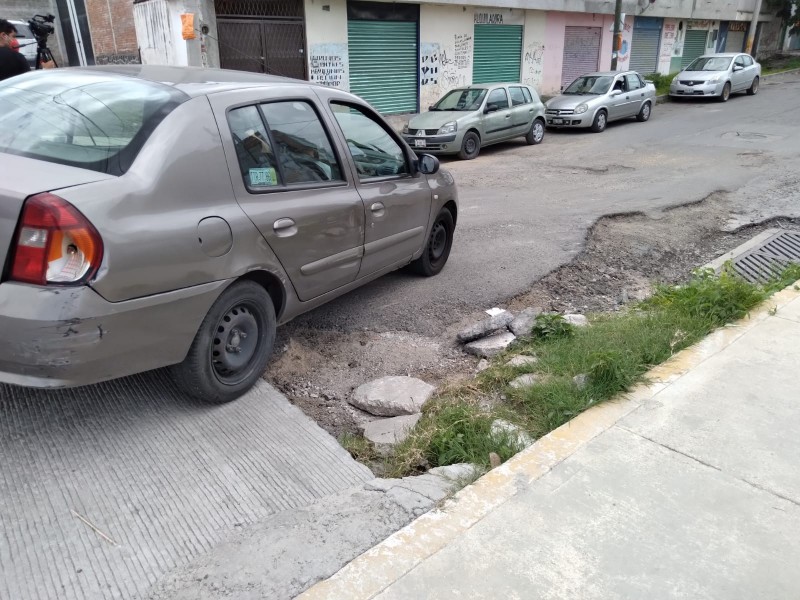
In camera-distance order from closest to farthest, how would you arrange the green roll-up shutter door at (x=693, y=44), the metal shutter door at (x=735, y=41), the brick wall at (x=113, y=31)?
1. the brick wall at (x=113, y=31)
2. the green roll-up shutter door at (x=693, y=44)
3. the metal shutter door at (x=735, y=41)

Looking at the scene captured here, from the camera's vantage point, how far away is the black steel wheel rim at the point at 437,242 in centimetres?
602

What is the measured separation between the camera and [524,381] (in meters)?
4.08

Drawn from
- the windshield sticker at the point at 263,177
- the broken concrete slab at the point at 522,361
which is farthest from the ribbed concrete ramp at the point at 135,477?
the broken concrete slab at the point at 522,361

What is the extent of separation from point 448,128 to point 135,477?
11.8 meters

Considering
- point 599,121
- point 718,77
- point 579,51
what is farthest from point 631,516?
point 579,51

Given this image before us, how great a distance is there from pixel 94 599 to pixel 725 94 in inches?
1003

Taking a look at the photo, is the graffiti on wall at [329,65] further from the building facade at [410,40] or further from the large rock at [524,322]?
the large rock at [524,322]

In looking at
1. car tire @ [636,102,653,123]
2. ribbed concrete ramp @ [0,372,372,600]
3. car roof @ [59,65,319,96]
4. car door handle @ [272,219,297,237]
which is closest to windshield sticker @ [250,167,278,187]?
car door handle @ [272,219,297,237]

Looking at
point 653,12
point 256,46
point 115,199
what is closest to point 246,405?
point 115,199

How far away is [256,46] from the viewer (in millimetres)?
15547

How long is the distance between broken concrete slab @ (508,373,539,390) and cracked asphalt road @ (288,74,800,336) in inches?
45.4

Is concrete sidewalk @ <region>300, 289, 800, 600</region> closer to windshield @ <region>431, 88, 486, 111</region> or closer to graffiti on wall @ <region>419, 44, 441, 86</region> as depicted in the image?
windshield @ <region>431, 88, 486, 111</region>

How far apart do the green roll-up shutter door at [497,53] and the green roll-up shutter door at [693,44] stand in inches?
534

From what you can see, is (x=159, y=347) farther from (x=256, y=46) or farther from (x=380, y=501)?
(x=256, y=46)
